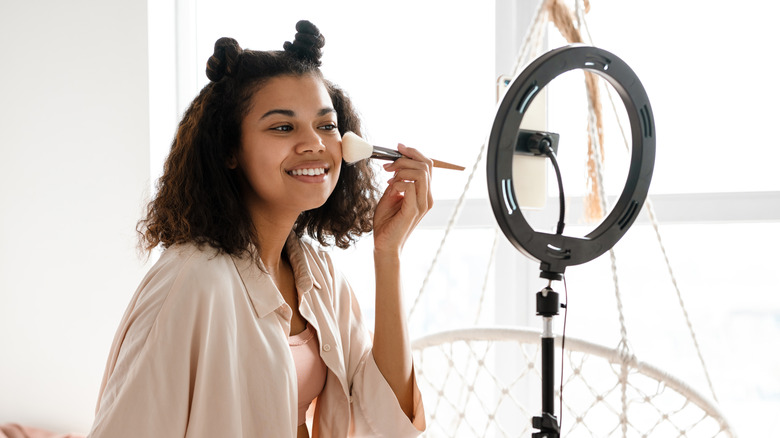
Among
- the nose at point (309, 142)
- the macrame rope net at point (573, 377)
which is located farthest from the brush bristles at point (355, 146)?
the macrame rope net at point (573, 377)

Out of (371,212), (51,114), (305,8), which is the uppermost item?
(305,8)

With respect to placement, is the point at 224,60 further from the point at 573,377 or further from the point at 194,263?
the point at 573,377

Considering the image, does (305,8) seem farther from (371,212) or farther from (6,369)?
(6,369)

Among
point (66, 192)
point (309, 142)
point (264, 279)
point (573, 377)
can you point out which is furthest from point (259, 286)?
→ point (66, 192)

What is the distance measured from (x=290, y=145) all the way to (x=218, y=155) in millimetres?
114

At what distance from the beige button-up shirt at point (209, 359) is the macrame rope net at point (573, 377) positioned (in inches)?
10.9

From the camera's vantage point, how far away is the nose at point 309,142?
1068 millimetres

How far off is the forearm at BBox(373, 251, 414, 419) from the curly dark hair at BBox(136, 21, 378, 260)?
8.9 inches

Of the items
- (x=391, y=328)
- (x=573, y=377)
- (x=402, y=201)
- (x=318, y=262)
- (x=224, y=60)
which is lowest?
(x=573, y=377)

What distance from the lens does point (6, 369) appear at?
211 cm

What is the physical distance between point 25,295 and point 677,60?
1.86 m

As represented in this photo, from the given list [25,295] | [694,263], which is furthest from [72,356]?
[694,263]

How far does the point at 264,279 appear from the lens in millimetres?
1091


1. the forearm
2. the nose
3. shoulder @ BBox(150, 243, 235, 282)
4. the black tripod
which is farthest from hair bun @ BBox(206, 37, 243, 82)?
the black tripod
